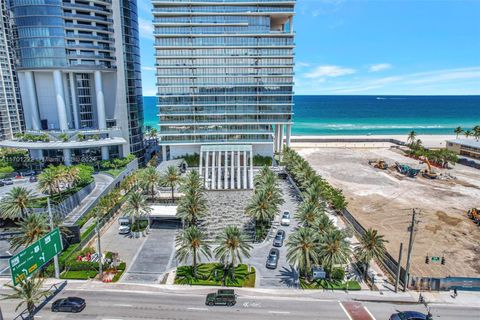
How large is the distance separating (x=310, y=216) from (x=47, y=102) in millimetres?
88686

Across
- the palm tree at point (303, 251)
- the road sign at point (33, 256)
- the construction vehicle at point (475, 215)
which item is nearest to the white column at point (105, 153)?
the road sign at point (33, 256)

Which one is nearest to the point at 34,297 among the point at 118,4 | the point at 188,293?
the point at 188,293

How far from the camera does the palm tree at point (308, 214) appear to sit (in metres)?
45.8

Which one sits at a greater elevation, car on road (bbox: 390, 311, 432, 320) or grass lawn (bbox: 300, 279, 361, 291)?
car on road (bbox: 390, 311, 432, 320)

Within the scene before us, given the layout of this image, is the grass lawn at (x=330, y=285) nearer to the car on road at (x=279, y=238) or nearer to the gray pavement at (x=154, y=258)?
the car on road at (x=279, y=238)

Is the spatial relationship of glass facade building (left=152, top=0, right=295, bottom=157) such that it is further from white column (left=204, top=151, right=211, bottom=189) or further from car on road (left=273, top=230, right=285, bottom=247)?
car on road (left=273, top=230, right=285, bottom=247)

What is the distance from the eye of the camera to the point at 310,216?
45.9 meters

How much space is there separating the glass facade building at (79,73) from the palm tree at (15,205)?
3641cm

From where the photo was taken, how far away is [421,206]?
65625mm

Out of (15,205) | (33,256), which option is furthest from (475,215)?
(15,205)

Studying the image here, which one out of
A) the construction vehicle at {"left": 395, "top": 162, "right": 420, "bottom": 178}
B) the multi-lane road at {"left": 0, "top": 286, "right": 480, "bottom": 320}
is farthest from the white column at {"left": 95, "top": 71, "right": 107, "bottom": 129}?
the construction vehicle at {"left": 395, "top": 162, "right": 420, "bottom": 178}

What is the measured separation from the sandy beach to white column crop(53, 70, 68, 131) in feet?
265

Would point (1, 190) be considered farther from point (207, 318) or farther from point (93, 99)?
point (207, 318)

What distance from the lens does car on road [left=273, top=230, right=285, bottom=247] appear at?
4788cm
